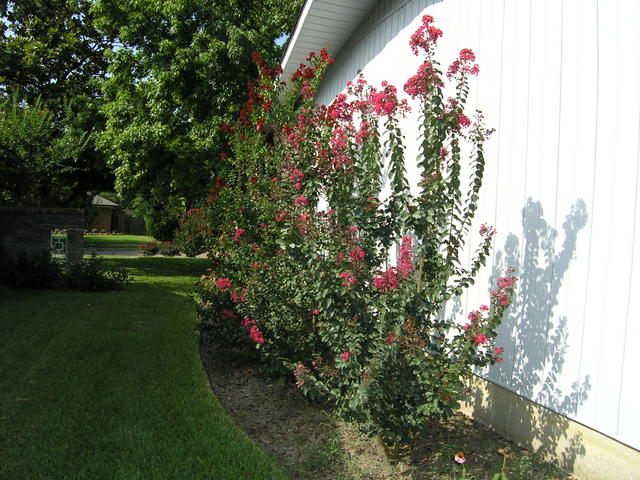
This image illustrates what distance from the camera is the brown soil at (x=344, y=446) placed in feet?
10.9

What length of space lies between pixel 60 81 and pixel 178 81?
6.27 m

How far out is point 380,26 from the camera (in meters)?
6.44

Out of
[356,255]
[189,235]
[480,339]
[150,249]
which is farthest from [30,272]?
[150,249]

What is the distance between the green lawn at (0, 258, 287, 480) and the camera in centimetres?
330

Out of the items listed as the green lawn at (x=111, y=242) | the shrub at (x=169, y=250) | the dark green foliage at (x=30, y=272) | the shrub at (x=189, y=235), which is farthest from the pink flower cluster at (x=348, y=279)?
the green lawn at (x=111, y=242)

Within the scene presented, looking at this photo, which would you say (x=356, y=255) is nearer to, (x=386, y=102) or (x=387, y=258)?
(x=387, y=258)

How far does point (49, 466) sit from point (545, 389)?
3.44 metres

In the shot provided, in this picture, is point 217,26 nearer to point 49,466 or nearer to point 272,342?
point 272,342

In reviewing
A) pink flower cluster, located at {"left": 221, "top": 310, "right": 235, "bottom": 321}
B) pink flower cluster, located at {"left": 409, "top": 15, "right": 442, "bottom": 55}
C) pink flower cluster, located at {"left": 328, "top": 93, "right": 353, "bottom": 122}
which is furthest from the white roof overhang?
pink flower cluster, located at {"left": 221, "top": 310, "right": 235, "bottom": 321}

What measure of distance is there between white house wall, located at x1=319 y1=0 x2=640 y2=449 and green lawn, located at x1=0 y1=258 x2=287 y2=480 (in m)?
2.09

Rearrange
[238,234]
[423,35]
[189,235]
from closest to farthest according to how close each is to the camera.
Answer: [423,35] < [238,234] < [189,235]

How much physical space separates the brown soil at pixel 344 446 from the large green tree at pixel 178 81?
8.08m

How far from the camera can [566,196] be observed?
334 centimetres

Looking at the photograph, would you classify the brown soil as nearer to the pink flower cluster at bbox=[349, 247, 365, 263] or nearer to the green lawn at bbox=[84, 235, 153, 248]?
the pink flower cluster at bbox=[349, 247, 365, 263]
